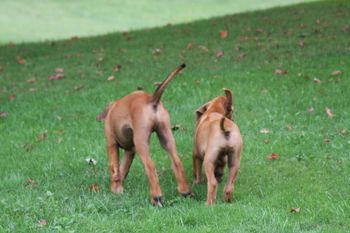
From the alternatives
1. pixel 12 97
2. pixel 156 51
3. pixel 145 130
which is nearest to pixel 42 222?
pixel 145 130

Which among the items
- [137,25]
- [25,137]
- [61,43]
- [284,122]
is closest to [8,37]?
[137,25]

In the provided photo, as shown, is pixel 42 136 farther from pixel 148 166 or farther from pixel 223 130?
pixel 223 130

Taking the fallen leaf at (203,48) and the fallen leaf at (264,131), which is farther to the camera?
the fallen leaf at (203,48)

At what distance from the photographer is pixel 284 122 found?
30.1 feet

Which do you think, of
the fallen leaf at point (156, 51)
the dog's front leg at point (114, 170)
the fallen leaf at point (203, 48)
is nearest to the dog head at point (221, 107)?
the dog's front leg at point (114, 170)

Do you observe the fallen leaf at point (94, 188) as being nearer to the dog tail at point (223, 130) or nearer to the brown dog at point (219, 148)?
the brown dog at point (219, 148)

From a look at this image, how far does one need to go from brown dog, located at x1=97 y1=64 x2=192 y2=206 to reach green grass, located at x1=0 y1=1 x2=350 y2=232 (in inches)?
7.7

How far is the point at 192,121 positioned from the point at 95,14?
1837cm

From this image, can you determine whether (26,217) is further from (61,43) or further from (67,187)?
(61,43)

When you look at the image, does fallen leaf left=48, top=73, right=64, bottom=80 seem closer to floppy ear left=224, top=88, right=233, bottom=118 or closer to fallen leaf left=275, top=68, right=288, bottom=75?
fallen leaf left=275, top=68, right=288, bottom=75

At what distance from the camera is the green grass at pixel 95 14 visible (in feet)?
78.0

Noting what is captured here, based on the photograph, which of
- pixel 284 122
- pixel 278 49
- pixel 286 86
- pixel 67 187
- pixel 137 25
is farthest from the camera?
pixel 137 25

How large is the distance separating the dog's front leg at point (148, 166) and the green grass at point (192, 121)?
167mm

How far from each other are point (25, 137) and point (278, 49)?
19.2ft
